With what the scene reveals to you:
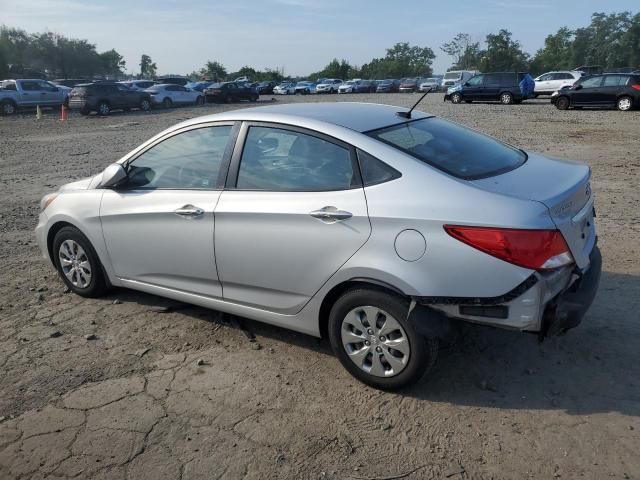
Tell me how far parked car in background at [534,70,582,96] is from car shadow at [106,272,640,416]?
29979 mm

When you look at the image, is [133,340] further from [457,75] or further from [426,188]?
[457,75]

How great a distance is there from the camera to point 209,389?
349cm

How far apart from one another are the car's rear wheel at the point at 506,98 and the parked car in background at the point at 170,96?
1824cm

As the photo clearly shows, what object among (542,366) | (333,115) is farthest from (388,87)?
(542,366)

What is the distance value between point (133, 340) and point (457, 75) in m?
38.7

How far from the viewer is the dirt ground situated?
2811mm

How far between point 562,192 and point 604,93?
22085mm

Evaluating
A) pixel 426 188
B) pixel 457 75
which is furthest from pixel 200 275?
pixel 457 75

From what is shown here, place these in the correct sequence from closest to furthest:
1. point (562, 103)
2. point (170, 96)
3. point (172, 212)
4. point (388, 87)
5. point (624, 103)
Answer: point (172, 212) < point (624, 103) < point (562, 103) < point (170, 96) < point (388, 87)

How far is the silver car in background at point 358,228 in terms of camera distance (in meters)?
2.94

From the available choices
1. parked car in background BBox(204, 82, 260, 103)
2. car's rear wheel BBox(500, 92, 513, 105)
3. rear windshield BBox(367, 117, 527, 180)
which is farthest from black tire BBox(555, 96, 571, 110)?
rear windshield BBox(367, 117, 527, 180)

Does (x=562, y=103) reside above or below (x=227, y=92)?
below

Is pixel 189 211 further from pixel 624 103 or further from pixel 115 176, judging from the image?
pixel 624 103

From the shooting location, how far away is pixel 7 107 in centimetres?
2797
